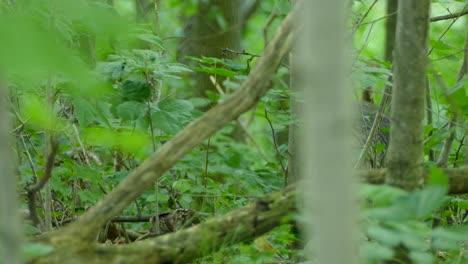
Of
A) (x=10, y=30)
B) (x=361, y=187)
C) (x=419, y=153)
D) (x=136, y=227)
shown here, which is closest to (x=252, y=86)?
(x=361, y=187)

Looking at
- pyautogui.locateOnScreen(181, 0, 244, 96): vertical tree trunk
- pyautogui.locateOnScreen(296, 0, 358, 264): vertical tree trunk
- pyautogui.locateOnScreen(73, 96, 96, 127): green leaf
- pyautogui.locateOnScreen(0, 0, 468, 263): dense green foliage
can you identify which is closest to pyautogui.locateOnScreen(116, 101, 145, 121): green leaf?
pyautogui.locateOnScreen(0, 0, 468, 263): dense green foliage

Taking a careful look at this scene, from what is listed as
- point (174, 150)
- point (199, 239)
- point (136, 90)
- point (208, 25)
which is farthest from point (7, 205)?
point (208, 25)

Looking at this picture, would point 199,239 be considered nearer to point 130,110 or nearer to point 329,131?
point 329,131

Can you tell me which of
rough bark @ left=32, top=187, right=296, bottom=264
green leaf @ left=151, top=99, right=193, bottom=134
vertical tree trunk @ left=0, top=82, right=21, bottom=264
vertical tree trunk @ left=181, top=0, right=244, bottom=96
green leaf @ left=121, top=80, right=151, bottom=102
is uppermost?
vertical tree trunk @ left=181, top=0, right=244, bottom=96

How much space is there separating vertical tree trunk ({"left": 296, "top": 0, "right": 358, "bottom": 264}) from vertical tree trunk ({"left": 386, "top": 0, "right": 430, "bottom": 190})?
3.62 ft

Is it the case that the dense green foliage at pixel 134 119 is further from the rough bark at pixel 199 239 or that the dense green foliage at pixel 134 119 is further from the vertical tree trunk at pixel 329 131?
the vertical tree trunk at pixel 329 131

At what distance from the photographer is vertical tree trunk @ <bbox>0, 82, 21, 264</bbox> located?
1.14 m

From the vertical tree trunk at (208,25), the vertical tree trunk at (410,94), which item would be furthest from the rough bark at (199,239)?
the vertical tree trunk at (208,25)

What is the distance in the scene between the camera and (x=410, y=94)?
2.07 m

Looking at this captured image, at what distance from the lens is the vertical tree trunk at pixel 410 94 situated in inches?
81.3

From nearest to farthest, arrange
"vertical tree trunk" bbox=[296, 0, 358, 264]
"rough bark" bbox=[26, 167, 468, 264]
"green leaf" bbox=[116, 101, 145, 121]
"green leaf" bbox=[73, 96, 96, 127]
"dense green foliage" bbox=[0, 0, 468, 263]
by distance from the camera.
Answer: "vertical tree trunk" bbox=[296, 0, 358, 264] → "dense green foliage" bbox=[0, 0, 468, 263] → "rough bark" bbox=[26, 167, 468, 264] → "green leaf" bbox=[73, 96, 96, 127] → "green leaf" bbox=[116, 101, 145, 121]

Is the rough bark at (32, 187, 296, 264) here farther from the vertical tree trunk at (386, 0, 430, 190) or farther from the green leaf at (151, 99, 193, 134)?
the green leaf at (151, 99, 193, 134)

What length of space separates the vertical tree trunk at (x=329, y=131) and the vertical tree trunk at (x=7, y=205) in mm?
537

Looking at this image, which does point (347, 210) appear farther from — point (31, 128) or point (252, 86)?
point (31, 128)
